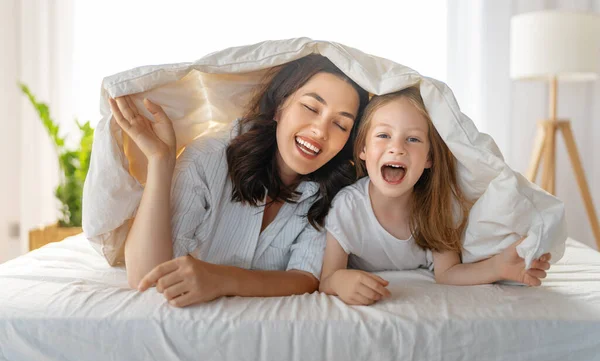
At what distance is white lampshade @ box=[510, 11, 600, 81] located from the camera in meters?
2.59

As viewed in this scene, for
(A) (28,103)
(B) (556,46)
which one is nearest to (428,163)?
(B) (556,46)

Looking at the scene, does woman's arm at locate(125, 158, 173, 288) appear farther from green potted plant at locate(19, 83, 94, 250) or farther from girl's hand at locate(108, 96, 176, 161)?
green potted plant at locate(19, 83, 94, 250)

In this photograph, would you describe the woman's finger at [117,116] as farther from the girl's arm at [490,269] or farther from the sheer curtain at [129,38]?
the sheer curtain at [129,38]

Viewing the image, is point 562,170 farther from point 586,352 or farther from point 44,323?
point 44,323

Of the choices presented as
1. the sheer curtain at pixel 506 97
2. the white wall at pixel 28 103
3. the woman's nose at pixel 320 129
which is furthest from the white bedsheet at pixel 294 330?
the white wall at pixel 28 103

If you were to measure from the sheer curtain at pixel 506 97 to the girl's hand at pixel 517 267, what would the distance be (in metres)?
2.06

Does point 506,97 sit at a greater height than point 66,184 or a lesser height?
greater

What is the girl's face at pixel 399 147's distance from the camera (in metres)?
1.21

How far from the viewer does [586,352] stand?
957 mm

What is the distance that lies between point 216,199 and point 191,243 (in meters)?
0.11

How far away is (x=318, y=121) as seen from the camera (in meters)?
1.26

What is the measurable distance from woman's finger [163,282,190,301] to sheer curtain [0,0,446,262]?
2328mm

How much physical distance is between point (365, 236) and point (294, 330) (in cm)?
41

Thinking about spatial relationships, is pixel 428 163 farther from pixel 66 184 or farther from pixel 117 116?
pixel 66 184
